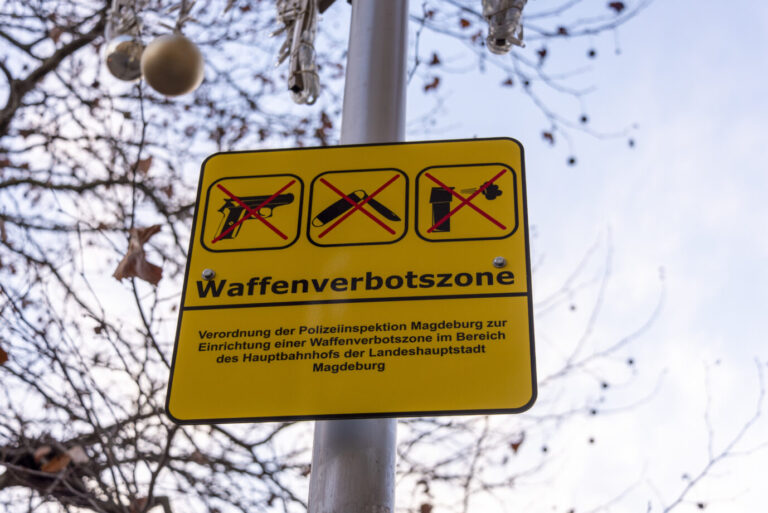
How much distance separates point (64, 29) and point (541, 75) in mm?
4165

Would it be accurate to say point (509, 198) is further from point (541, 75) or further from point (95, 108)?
point (95, 108)

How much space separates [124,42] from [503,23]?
5.98 ft

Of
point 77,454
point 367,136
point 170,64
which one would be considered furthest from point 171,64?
point 77,454

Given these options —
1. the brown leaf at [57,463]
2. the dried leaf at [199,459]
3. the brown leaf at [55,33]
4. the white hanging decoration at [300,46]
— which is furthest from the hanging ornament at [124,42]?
the brown leaf at [55,33]

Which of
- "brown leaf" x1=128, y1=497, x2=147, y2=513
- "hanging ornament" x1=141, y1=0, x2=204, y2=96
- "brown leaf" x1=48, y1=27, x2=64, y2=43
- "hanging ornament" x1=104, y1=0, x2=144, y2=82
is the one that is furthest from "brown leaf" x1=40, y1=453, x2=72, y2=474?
"brown leaf" x1=48, y1=27, x2=64, y2=43

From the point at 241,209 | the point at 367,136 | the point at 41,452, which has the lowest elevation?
the point at 241,209

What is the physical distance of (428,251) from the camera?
5.16 ft

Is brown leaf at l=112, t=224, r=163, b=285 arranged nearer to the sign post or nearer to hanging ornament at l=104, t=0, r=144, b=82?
hanging ornament at l=104, t=0, r=144, b=82

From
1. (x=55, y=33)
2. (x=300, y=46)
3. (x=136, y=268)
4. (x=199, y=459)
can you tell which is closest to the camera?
(x=300, y=46)

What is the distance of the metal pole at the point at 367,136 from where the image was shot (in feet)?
4.42

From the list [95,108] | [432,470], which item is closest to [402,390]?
[432,470]

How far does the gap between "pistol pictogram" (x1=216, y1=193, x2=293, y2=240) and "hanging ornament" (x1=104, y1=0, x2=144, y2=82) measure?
191 cm

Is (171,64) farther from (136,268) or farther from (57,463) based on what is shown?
(57,463)

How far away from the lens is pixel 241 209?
176 cm
